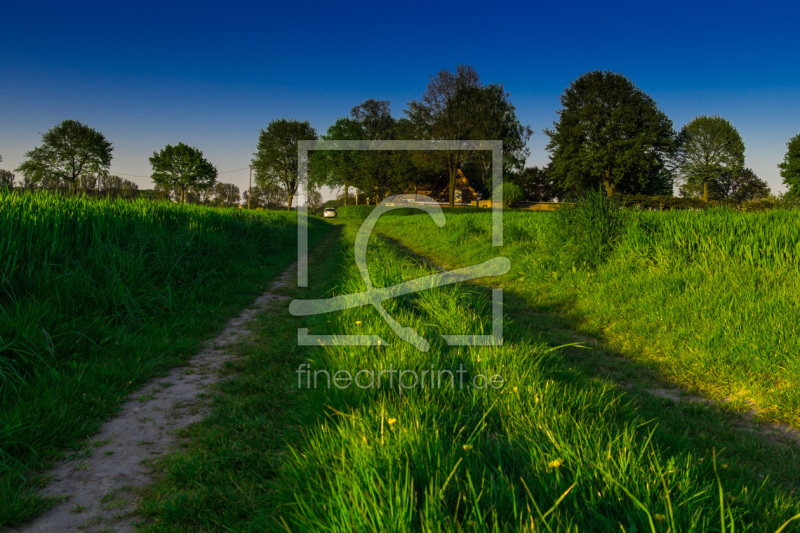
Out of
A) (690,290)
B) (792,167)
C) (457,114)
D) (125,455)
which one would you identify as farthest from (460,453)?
(792,167)

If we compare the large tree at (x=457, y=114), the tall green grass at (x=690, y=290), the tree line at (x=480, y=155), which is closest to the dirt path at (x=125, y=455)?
the tall green grass at (x=690, y=290)

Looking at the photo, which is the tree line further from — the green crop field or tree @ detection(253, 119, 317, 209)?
the green crop field

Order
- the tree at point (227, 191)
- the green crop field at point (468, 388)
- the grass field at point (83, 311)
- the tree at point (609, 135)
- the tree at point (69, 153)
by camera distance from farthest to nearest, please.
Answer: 1. the tree at point (227, 191)
2. the tree at point (69, 153)
3. the tree at point (609, 135)
4. the grass field at point (83, 311)
5. the green crop field at point (468, 388)

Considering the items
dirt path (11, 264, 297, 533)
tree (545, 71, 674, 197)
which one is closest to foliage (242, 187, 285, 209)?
tree (545, 71, 674, 197)

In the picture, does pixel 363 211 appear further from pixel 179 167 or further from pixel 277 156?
pixel 179 167

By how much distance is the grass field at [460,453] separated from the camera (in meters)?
1.59

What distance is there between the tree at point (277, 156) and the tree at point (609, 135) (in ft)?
139

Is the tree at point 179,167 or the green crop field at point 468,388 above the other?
the tree at point 179,167

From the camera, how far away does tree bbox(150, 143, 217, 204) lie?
6794 cm

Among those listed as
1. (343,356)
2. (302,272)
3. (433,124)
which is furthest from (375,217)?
(343,356)

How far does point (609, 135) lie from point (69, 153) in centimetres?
7519

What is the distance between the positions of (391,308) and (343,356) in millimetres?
1563

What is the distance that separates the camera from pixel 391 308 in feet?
17.0

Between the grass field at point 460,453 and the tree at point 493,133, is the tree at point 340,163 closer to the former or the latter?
the tree at point 493,133
